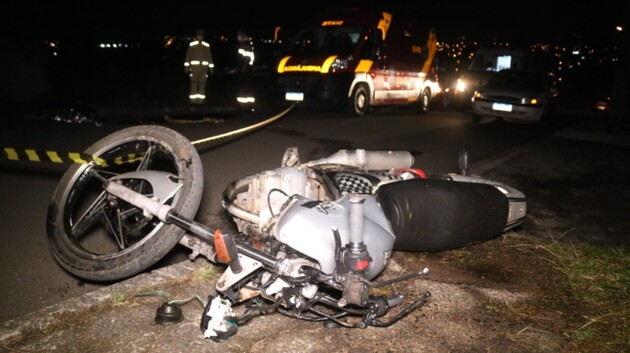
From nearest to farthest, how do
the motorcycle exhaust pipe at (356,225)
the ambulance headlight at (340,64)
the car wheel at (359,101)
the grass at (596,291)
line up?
the motorcycle exhaust pipe at (356,225), the grass at (596,291), the ambulance headlight at (340,64), the car wheel at (359,101)

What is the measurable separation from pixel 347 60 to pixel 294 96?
1.62 metres

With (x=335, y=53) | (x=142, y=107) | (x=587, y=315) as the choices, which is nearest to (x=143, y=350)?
(x=587, y=315)

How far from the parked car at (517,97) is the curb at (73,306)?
1131 centimetres

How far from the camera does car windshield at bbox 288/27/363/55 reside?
13.1 m

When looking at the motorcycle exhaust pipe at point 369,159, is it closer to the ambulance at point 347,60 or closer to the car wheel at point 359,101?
the ambulance at point 347,60

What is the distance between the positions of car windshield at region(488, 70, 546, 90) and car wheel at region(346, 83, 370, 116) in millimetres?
3338

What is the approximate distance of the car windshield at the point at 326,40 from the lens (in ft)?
42.9

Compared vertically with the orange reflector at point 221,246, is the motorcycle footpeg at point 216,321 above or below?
below

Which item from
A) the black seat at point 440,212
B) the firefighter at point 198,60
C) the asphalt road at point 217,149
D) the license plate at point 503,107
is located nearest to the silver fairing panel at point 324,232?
the black seat at point 440,212

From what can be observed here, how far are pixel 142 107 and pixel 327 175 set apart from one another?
39.1ft

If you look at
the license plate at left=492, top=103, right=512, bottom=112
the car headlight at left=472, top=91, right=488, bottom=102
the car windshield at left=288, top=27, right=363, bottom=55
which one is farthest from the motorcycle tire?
the car headlight at left=472, top=91, right=488, bottom=102

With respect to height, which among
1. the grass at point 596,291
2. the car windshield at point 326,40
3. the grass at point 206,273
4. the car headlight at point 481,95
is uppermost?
the car windshield at point 326,40

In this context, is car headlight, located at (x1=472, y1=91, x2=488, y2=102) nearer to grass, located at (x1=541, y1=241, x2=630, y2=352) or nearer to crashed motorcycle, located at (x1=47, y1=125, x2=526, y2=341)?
grass, located at (x1=541, y1=241, x2=630, y2=352)

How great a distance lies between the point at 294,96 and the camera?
1313 centimetres
